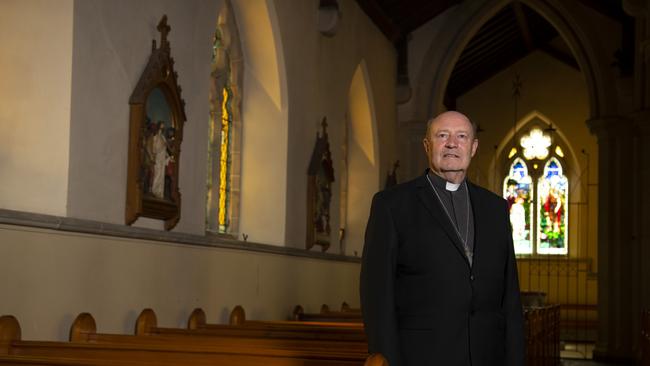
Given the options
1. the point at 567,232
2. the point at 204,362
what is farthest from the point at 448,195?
the point at 567,232

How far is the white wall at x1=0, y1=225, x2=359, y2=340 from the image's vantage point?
4.93 m

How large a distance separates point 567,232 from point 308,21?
1408 centimetres

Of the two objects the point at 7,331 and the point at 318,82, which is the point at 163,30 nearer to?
the point at 7,331

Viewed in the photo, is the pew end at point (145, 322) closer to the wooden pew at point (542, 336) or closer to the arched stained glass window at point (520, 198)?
the wooden pew at point (542, 336)

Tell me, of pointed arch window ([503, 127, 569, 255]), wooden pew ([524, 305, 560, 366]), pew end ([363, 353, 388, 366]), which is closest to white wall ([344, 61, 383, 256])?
wooden pew ([524, 305, 560, 366])

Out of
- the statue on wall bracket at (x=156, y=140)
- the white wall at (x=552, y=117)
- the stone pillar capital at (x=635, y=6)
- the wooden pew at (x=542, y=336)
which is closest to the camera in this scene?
the statue on wall bracket at (x=156, y=140)

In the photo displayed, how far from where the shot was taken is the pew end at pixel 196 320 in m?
6.98

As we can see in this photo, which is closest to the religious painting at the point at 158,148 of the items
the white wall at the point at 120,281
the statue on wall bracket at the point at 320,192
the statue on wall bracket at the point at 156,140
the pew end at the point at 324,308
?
the statue on wall bracket at the point at 156,140

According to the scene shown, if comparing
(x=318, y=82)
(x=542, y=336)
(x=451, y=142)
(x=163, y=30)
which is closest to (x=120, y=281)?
(x=163, y=30)

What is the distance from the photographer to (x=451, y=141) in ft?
10.2

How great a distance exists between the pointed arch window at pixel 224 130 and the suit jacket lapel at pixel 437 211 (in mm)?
5382

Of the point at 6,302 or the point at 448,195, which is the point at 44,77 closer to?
the point at 6,302

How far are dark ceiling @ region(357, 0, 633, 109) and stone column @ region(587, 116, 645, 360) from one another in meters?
1.10

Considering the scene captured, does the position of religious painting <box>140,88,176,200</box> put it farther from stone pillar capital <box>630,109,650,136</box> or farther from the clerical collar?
stone pillar capital <box>630,109,650,136</box>
